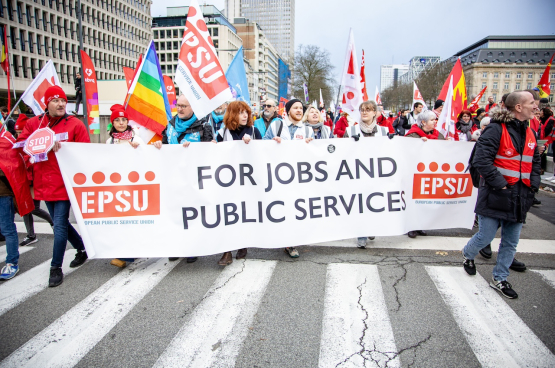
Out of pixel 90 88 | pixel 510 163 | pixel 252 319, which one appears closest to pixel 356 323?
pixel 252 319

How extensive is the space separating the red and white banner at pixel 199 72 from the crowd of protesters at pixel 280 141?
6.6 inches

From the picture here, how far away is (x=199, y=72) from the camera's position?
4.44m

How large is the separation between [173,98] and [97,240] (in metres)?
8.81

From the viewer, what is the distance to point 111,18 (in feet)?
228

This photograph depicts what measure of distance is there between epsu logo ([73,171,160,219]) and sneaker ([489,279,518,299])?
3759 millimetres

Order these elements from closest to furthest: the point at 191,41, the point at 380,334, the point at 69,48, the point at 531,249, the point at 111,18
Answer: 1. the point at 380,334
2. the point at 191,41
3. the point at 531,249
4. the point at 69,48
5. the point at 111,18

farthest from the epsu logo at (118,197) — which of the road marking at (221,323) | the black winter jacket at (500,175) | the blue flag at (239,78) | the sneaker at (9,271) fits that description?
the black winter jacket at (500,175)

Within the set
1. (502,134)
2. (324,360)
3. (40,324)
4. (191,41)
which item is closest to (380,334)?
(324,360)

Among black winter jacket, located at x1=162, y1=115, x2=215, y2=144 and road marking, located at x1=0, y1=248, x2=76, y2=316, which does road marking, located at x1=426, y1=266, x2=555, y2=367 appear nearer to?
black winter jacket, located at x1=162, y1=115, x2=215, y2=144

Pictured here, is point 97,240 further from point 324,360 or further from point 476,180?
point 476,180

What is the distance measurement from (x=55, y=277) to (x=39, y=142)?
4.80 ft

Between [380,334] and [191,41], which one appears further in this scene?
[191,41]

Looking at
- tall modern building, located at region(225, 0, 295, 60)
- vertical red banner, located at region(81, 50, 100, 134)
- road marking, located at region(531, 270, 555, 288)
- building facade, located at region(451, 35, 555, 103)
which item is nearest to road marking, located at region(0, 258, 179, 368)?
road marking, located at region(531, 270, 555, 288)

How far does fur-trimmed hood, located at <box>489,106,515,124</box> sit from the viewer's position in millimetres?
3447
